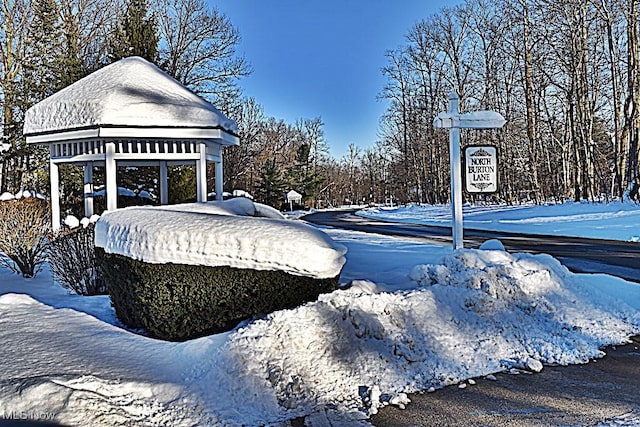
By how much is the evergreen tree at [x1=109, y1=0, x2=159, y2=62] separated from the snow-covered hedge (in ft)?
59.9

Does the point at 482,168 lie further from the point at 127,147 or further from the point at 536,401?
the point at 127,147

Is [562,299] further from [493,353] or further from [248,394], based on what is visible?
[248,394]

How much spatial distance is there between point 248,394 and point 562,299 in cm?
412

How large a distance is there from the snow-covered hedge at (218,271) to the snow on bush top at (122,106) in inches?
245

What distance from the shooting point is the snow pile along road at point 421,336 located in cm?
420

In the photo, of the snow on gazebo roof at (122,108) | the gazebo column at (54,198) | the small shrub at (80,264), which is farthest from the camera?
the gazebo column at (54,198)

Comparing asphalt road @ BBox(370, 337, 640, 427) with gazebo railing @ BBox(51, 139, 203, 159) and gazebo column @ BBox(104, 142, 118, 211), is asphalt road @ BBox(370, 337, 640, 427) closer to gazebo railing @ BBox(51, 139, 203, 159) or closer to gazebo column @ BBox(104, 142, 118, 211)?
gazebo column @ BBox(104, 142, 118, 211)

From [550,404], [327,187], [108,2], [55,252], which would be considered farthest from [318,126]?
[550,404]

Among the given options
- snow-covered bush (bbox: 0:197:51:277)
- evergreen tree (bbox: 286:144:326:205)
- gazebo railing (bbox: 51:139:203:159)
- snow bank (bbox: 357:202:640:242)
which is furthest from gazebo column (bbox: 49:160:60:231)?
evergreen tree (bbox: 286:144:326:205)

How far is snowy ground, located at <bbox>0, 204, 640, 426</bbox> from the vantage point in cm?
378

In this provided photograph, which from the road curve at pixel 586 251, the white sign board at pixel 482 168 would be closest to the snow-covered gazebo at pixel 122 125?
the white sign board at pixel 482 168

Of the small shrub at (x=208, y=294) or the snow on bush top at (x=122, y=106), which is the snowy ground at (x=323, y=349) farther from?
the snow on bush top at (x=122, y=106)

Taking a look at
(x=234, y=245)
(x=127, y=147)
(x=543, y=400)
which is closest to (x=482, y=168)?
(x=234, y=245)

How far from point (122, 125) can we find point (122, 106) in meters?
0.45
